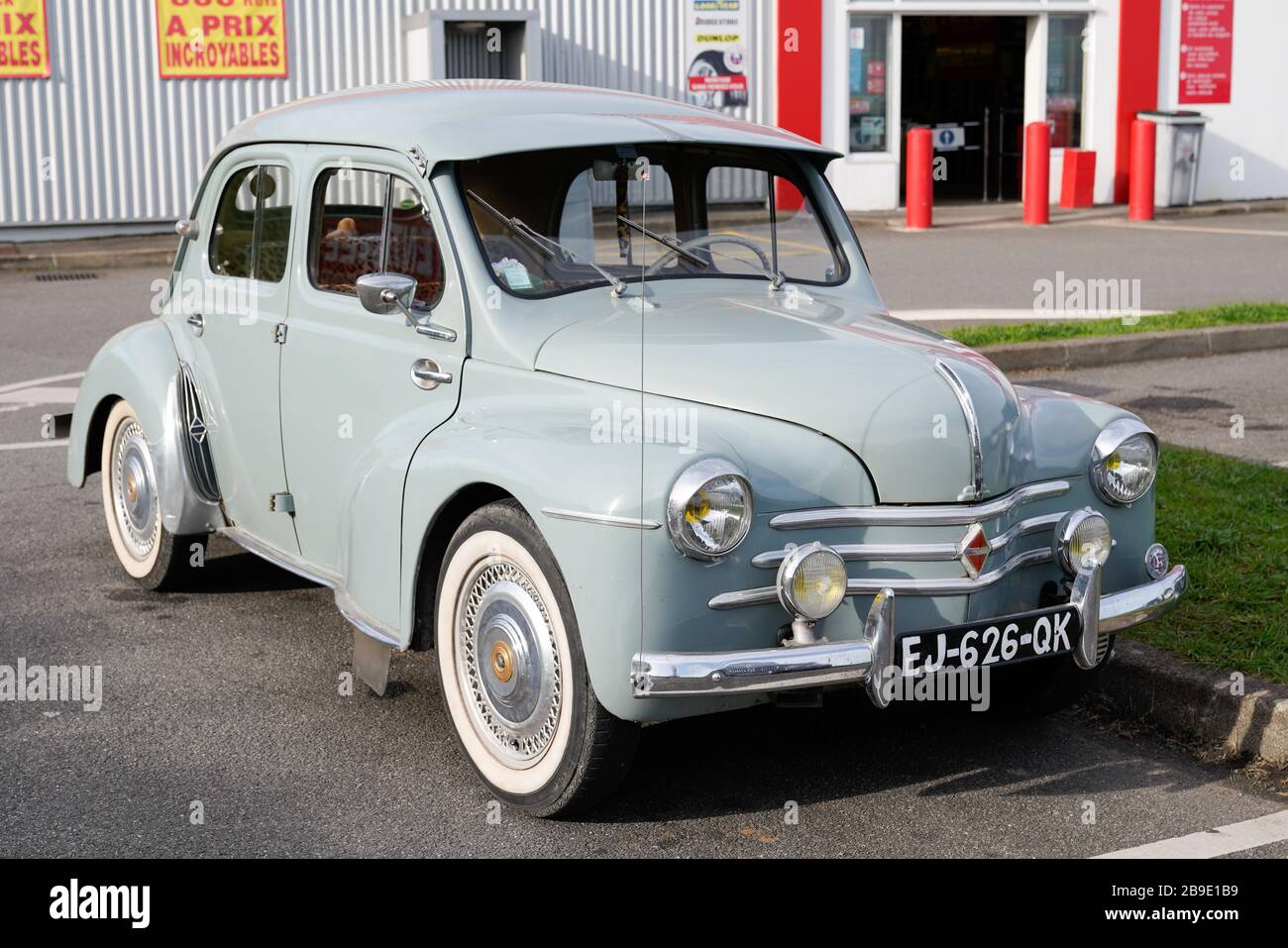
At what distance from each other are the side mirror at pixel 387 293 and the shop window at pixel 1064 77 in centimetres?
1990

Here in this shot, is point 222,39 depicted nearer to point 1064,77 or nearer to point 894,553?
point 1064,77

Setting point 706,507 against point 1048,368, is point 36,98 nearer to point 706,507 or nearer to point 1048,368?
point 1048,368

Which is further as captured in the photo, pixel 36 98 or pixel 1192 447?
pixel 36 98

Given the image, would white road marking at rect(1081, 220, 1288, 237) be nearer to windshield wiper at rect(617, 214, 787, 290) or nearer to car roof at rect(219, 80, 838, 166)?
car roof at rect(219, 80, 838, 166)

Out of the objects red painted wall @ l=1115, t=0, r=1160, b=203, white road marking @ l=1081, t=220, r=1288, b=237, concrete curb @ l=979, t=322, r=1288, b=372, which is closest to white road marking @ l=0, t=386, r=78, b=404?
Result: concrete curb @ l=979, t=322, r=1288, b=372

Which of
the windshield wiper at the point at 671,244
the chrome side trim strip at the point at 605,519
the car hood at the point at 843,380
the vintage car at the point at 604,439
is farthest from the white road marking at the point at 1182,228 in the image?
the chrome side trim strip at the point at 605,519

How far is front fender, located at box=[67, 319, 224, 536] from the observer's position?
5836mm

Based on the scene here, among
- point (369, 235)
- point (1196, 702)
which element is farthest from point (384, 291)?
point (1196, 702)

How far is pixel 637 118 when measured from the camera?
5254mm

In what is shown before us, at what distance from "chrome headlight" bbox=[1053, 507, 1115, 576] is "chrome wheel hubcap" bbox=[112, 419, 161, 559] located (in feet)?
11.3

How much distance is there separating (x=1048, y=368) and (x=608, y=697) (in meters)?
Result: 7.32

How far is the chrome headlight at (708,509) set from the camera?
3.79 metres

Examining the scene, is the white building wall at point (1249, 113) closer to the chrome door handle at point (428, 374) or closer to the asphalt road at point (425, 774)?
the asphalt road at point (425, 774)

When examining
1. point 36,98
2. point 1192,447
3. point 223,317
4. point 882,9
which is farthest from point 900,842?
point 882,9
